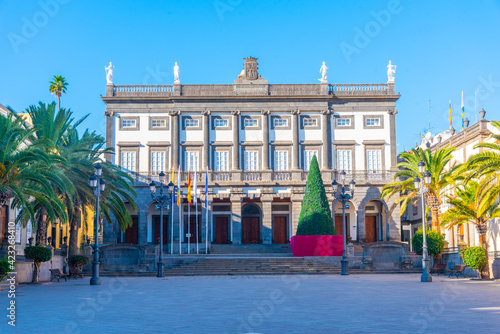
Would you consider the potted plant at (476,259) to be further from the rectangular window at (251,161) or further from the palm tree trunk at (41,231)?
the rectangular window at (251,161)

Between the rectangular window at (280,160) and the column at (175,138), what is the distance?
25.6ft

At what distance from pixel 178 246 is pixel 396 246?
1622 centimetres

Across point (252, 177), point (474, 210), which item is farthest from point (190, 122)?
point (474, 210)

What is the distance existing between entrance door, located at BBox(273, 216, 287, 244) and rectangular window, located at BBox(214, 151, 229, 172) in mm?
5827

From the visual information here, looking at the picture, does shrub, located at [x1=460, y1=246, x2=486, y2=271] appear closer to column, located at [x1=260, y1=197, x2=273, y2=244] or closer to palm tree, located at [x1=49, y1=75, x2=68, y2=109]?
column, located at [x1=260, y1=197, x2=273, y2=244]

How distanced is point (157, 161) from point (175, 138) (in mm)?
2315

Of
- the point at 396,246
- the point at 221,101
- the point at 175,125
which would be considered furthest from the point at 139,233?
the point at 396,246

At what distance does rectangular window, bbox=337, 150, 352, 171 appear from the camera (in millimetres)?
48375

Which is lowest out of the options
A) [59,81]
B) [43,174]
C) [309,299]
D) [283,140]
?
[309,299]

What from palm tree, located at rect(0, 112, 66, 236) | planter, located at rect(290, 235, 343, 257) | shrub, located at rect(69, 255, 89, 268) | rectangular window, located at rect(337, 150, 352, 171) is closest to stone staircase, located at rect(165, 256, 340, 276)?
planter, located at rect(290, 235, 343, 257)

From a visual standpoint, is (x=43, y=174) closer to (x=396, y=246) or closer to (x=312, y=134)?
(x=396, y=246)

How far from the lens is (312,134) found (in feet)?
159

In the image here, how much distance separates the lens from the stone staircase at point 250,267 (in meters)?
34.0

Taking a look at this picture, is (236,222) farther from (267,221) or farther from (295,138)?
(295,138)
